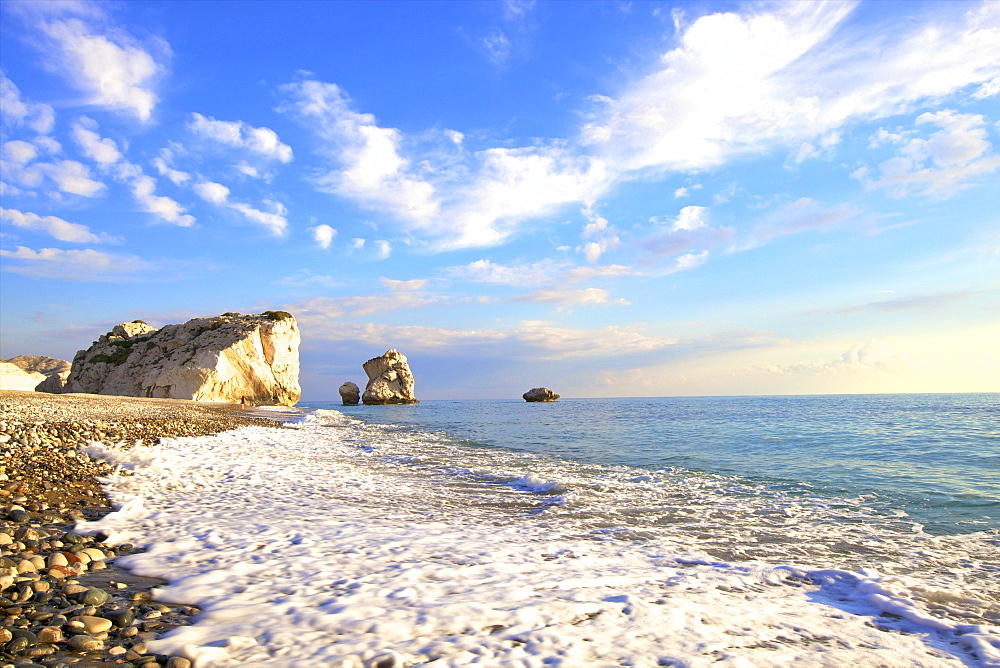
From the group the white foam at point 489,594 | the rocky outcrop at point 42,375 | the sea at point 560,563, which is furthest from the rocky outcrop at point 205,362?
the white foam at point 489,594

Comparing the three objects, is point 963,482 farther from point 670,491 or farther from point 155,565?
point 155,565

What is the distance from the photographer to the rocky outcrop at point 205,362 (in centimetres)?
5231

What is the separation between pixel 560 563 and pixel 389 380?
91.1m

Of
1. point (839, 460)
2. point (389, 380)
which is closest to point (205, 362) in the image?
point (389, 380)

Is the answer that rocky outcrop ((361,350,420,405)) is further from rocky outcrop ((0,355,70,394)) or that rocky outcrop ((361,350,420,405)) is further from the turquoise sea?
the turquoise sea

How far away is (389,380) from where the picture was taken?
3701 inches

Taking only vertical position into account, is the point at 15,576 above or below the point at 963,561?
above

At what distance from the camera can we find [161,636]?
11.5 feet

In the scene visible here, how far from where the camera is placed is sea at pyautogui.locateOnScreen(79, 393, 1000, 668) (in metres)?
3.65

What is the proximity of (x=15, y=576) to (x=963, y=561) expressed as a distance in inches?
395

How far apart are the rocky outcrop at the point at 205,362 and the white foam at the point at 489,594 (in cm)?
4952

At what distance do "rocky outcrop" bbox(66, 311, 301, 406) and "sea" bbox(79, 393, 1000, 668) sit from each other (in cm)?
4536

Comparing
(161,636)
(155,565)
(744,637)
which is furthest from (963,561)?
(155,565)

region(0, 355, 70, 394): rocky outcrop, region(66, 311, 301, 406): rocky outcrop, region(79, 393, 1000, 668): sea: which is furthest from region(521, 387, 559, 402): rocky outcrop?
region(79, 393, 1000, 668): sea
